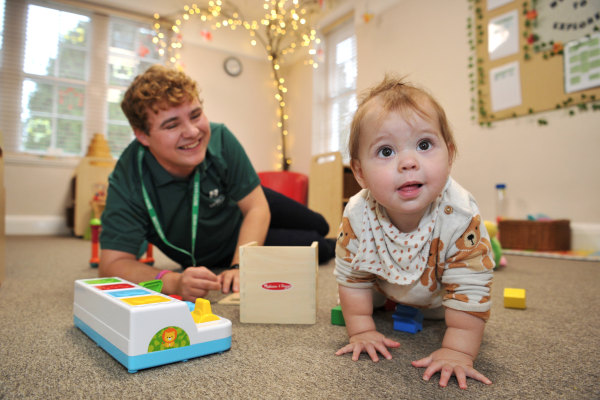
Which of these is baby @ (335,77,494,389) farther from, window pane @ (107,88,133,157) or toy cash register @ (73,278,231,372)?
window pane @ (107,88,133,157)

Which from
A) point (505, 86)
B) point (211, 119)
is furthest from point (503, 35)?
point (211, 119)

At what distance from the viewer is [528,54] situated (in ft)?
7.82

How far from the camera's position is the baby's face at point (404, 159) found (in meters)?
0.60

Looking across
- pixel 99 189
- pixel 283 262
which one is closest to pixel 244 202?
pixel 283 262

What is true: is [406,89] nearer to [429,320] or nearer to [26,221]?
[429,320]

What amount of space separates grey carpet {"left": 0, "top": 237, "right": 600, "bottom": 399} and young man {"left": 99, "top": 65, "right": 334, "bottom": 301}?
166 millimetres

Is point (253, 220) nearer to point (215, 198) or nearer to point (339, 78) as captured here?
point (215, 198)

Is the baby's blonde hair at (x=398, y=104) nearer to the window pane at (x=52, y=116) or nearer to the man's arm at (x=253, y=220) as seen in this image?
the man's arm at (x=253, y=220)

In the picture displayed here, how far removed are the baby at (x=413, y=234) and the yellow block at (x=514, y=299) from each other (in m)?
0.37

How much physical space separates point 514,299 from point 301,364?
656 mm

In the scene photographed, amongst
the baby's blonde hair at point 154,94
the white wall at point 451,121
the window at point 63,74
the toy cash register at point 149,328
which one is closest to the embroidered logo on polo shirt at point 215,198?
the baby's blonde hair at point 154,94

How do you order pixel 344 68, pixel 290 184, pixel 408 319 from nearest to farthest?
pixel 408 319
pixel 290 184
pixel 344 68

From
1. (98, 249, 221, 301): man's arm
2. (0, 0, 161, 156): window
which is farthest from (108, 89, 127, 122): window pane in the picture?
(98, 249, 221, 301): man's arm

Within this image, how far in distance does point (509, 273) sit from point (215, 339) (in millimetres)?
1343
